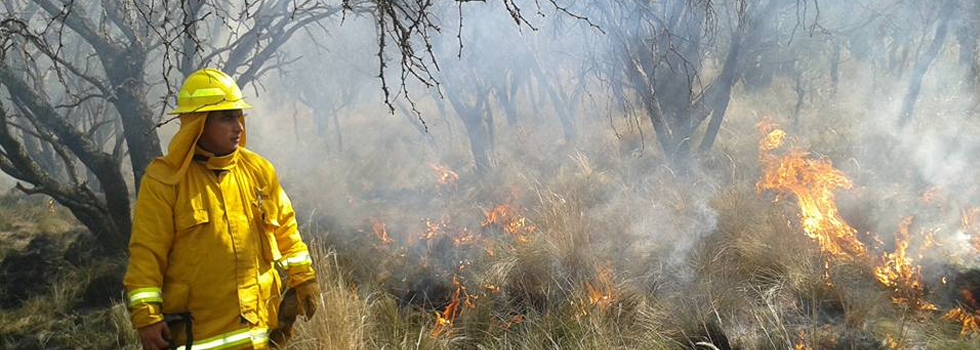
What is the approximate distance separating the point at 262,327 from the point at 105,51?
3.80 metres

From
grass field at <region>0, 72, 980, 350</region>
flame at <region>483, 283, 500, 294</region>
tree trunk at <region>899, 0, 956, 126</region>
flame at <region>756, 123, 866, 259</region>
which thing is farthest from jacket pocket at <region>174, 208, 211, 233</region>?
tree trunk at <region>899, 0, 956, 126</region>

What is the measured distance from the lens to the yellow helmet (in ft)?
7.33

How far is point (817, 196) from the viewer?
432 cm

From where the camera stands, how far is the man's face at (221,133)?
2264mm

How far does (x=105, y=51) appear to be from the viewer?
4832mm

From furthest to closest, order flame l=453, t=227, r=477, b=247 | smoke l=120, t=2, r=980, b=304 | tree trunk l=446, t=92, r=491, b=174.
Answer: tree trunk l=446, t=92, r=491, b=174, flame l=453, t=227, r=477, b=247, smoke l=120, t=2, r=980, b=304

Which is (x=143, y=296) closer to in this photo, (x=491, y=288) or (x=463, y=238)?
(x=491, y=288)

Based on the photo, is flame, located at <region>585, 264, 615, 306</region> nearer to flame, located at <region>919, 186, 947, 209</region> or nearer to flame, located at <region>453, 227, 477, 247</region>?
flame, located at <region>453, 227, 477, 247</region>

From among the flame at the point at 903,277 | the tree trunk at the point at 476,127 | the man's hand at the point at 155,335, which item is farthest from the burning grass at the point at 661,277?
the tree trunk at the point at 476,127

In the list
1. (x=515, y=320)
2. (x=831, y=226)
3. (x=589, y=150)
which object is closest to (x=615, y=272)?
(x=515, y=320)

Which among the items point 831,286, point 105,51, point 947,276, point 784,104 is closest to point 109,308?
point 105,51

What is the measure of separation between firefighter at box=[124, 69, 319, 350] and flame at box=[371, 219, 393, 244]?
3.02m

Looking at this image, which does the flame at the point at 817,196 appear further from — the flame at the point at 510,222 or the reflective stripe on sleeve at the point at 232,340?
the reflective stripe on sleeve at the point at 232,340

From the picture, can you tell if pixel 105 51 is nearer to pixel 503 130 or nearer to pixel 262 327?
pixel 262 327
